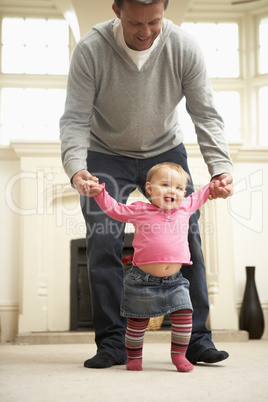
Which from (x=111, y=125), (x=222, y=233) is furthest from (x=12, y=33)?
(x=111, y=125)

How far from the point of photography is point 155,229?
160 cm

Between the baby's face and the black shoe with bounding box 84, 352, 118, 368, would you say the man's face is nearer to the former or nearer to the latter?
the baby's face

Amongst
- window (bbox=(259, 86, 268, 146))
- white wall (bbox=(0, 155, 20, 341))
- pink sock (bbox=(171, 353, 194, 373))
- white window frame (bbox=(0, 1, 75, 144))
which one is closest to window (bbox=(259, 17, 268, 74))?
window (bbox=(259, 86, 268, 146))

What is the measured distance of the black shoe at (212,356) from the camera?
1.57 metres

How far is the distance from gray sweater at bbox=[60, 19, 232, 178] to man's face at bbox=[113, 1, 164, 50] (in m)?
0.12

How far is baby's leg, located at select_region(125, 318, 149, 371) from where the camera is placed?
154 cm

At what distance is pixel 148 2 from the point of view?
144 cm

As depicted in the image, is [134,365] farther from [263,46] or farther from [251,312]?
[263,46]

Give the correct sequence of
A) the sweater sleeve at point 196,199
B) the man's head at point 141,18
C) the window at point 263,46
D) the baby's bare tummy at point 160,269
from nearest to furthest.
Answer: the man's head at point 141,18, the baby's bare tummy at point 160,269, the sweater sleeve at point 196,199, the window at point 263,46

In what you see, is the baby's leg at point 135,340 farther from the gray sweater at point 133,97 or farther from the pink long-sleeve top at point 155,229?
the gray sweater at point 133,97

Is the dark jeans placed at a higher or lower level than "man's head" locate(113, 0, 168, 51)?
lower

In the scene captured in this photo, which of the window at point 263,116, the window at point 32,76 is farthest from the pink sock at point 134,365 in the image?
the window at point 263,116

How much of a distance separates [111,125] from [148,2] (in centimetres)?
44

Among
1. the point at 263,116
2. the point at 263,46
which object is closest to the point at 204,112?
the point at 263,116
